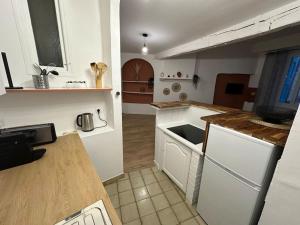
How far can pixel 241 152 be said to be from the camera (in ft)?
3.05

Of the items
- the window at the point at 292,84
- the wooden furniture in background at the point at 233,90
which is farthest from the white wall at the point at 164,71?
the window at the point at 292,84

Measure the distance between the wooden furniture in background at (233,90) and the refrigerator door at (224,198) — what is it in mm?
3537

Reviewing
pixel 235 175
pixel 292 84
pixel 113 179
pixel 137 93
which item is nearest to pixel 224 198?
pixel 235 175

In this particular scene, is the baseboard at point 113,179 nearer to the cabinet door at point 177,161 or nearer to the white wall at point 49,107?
the cabinet door at point 177,161

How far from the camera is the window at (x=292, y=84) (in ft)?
9.01

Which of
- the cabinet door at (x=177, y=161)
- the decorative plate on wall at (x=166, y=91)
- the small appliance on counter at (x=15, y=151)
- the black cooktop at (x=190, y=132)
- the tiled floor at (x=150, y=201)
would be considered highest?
the decorative plate on wall at (x=166, y=91)

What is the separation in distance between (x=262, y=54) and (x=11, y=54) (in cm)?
474

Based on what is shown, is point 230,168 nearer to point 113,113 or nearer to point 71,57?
point 113,113

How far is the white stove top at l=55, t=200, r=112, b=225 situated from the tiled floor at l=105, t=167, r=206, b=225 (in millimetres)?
954

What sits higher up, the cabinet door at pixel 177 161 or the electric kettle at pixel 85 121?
the electric kettle at pixel 85 121

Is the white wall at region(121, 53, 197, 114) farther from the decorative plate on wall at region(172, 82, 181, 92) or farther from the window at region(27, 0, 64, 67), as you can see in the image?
the window at region(27, 0, 64, 67)

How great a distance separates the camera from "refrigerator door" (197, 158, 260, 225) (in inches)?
37.0

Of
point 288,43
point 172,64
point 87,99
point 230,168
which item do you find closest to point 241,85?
point 288,43

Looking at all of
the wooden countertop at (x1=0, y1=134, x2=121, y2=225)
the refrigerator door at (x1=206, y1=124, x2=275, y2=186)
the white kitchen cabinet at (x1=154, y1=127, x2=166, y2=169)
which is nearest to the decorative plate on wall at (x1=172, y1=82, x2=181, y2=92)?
the white kitchen cabinet at (x1=154, y1=127, x2=166, y2=169)
